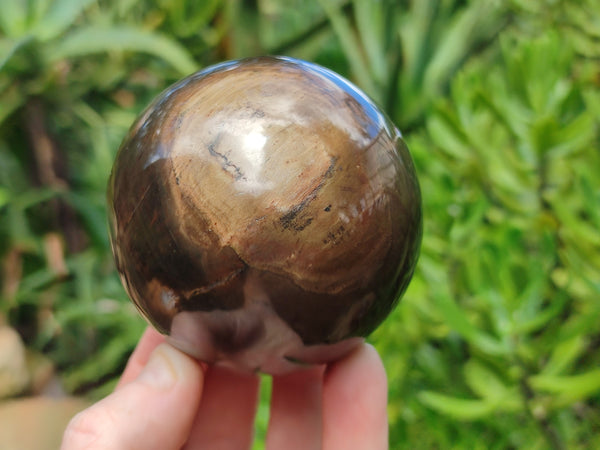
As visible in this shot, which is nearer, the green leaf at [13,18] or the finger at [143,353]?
the finger at [143,353]

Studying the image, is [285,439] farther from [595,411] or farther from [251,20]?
[251,20]

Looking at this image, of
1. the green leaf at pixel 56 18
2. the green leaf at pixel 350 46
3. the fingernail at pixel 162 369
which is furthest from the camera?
the green leaf at pixel 350 46

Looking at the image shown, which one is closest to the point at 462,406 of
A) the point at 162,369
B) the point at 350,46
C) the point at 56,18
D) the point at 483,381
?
the point at 483,381

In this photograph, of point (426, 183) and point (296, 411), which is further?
point (426, 183)

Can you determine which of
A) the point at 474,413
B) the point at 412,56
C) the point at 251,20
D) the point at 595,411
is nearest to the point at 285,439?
the point at 474,413

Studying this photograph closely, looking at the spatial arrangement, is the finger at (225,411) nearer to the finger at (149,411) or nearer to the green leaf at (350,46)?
the finger at (149,411)

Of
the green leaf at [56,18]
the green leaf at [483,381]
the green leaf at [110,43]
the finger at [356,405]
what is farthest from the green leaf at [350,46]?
the finger at [356,405]

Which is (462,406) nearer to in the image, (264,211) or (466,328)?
(466,328)
